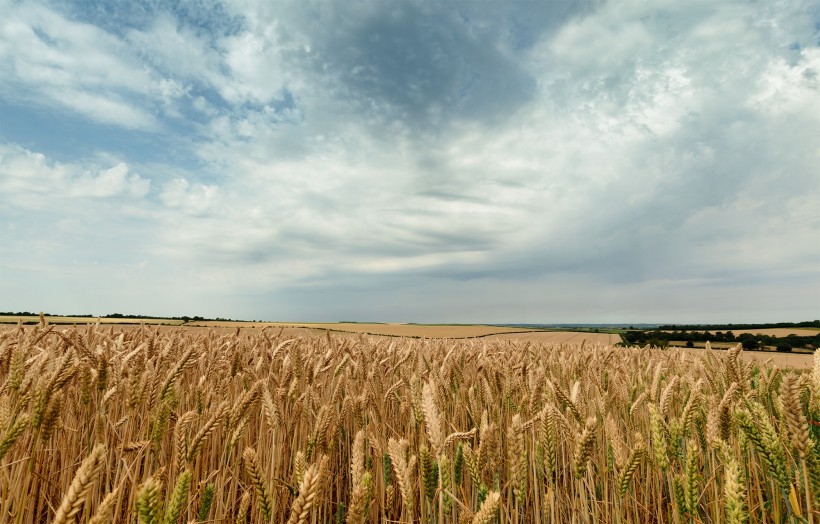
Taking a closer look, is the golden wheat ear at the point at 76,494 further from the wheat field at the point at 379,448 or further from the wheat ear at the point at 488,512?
the wheat ear at the point at 488,512

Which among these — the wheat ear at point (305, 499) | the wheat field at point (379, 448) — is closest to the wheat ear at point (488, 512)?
the wheat field at point (379, 448)

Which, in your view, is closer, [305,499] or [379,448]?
[305,499]

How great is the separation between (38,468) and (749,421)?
3.19m

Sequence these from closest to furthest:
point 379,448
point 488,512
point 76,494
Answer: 1. point 76,494
2. point 488,512
3. point 379,448

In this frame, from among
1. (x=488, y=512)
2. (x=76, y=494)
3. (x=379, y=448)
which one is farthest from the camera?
(x=379, y=448)

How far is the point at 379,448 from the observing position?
2176mm

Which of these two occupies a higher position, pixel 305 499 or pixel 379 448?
pixel 305 499

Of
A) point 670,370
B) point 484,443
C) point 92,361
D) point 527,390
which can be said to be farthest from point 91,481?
point 670,370

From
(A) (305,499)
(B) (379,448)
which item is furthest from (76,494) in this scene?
(B) (379,448)

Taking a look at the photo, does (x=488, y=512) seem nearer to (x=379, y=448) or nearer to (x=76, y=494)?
(x=76, y=494)

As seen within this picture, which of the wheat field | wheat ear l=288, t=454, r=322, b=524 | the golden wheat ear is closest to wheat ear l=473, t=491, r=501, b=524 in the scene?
the wheat field

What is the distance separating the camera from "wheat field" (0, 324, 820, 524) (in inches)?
59.5

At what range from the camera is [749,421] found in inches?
63.1

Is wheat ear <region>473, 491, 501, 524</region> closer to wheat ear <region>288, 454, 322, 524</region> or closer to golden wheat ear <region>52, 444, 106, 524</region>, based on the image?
wheat ear <region>288, 454, 322, 524</region>
